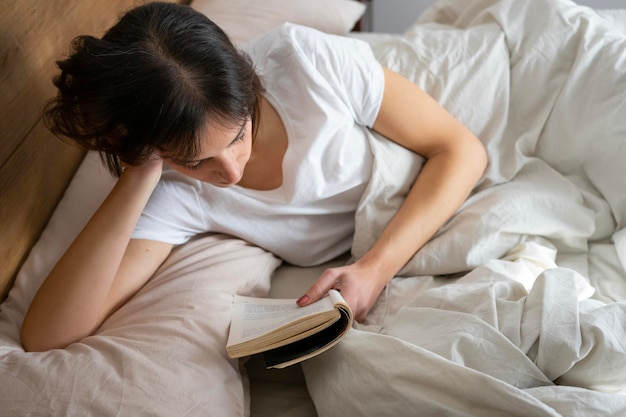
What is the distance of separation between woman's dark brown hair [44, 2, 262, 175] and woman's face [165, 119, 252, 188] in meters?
0.01

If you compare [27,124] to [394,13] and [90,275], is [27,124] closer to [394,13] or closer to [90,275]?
[90,275]

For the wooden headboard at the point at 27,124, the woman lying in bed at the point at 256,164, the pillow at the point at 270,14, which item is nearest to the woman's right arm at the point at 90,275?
the woman lying in bed at the point at 256,164

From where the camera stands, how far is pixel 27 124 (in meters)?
0.99

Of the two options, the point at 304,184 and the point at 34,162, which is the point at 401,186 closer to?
the point at 304,184

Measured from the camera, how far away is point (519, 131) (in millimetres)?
1153

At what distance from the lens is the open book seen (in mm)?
827

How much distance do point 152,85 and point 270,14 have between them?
2.40 feet

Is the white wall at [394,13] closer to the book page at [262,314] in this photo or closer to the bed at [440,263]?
the bed at [440,263]

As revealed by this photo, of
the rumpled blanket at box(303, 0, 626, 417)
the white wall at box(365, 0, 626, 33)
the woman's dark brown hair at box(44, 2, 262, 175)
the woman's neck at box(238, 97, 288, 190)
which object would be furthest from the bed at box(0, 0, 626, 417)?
the white wall at box(365, 0, 626, 33)

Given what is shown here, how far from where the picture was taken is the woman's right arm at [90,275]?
0.92 meters

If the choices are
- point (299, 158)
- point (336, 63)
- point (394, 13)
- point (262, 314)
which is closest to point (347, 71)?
point (336, 63)

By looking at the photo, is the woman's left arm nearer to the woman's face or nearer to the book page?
the book page

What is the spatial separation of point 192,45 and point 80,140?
0.22 meters

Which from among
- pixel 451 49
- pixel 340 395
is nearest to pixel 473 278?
pixel 340 395
